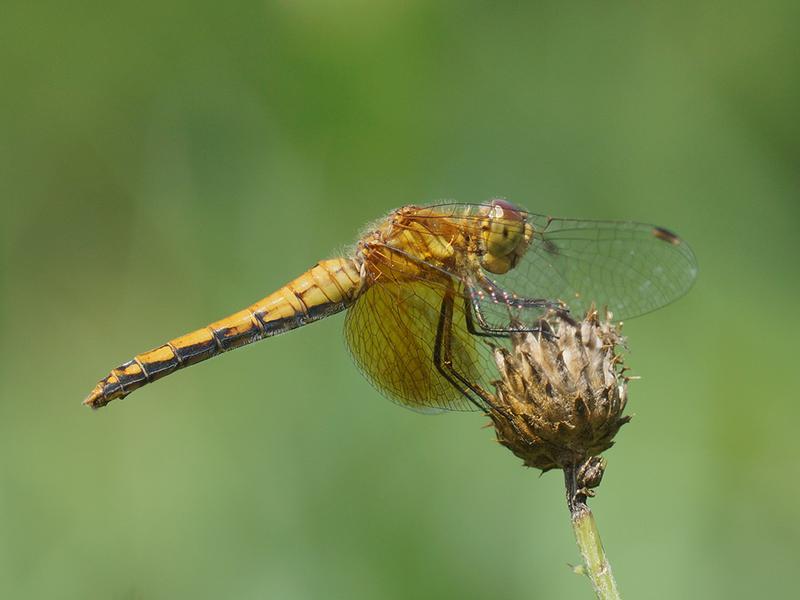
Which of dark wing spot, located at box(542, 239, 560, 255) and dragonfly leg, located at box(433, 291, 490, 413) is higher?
dark wing spot, located at box(542, 239, 560, 255)

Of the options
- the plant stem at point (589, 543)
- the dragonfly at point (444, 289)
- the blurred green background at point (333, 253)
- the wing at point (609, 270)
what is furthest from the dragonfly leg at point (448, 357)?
the blurred green background at point (333, 253)

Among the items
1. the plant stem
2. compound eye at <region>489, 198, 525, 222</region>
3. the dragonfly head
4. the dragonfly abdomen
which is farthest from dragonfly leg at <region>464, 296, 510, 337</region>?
the plant stem

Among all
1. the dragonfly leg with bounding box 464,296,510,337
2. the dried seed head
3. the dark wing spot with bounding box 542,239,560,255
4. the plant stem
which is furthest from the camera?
the dark wing spot with bounding box 542,239,560,255

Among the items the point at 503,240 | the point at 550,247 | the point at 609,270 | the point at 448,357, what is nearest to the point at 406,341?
the point at 448,357

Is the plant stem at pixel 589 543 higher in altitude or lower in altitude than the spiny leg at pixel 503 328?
lower

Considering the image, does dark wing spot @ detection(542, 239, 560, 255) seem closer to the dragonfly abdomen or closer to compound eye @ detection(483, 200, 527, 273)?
compound eye @ detection(483, 200, 527, 273)

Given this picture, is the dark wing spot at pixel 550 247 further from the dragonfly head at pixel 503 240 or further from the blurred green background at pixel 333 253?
the blurred green background at pixel 333 253

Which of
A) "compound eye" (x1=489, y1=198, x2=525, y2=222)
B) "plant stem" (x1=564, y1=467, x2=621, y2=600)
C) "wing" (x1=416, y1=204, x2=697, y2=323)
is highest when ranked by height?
"compound eye" (x1=489, y1=198, x2=525, y2=222)
